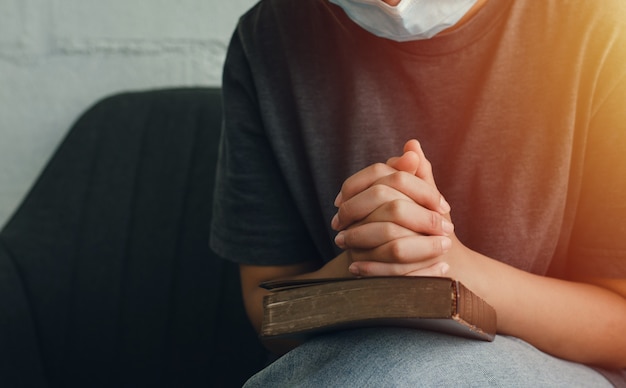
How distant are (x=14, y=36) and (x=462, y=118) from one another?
3.23 feet

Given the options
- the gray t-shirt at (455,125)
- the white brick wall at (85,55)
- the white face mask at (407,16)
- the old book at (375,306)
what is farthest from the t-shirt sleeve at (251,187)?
the white brick wall at (85,55)

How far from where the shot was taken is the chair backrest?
1.31 m

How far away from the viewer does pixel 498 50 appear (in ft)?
2.77

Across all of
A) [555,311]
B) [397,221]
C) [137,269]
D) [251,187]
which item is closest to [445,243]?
[397,221]

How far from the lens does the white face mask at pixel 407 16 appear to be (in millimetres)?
783

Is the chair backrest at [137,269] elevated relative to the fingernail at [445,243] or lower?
lower

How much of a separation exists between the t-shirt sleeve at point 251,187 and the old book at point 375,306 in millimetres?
292

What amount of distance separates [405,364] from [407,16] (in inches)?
14.1

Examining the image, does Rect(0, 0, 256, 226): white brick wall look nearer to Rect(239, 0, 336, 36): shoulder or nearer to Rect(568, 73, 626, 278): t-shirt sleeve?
Rect(239, 0, 336, 36): shoulder

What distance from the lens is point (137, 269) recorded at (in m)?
1.33

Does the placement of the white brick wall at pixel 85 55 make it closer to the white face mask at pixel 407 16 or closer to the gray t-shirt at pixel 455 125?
the gray t-shirt at pixel 455 125

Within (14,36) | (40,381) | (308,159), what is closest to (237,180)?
→ (308,159)

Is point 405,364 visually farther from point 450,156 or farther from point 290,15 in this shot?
point 290,15

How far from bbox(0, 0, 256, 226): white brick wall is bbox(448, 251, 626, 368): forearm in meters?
0.86
